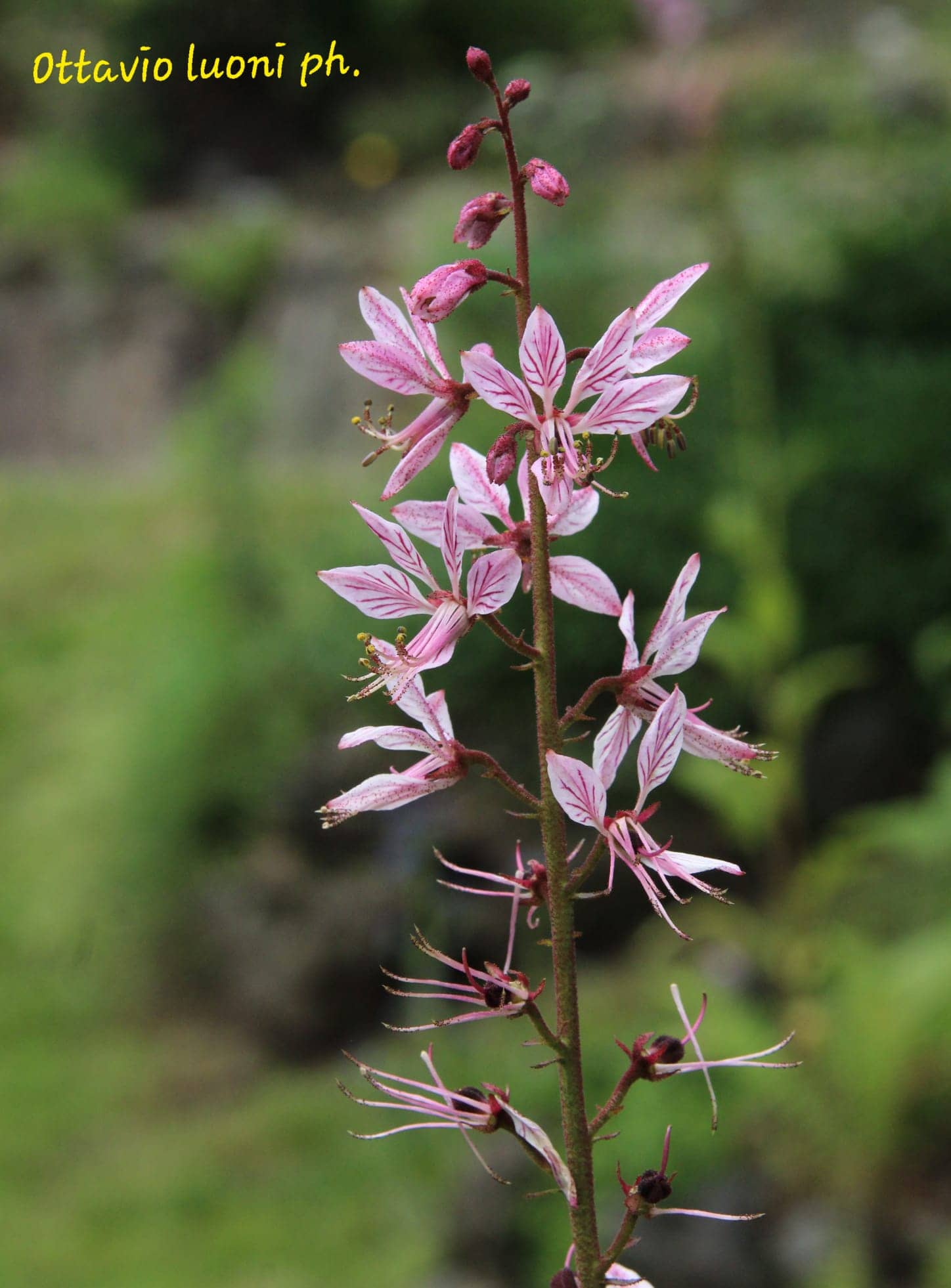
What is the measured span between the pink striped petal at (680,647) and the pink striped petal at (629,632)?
2 centimetres

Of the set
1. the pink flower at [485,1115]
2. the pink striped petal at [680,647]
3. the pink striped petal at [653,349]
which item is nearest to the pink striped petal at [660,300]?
the pink striped petal at [653,349]

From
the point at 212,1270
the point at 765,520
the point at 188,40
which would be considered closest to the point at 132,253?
the point at 188,40

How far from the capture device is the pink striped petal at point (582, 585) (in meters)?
1.14

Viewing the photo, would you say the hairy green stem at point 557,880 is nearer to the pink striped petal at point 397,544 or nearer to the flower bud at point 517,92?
the flower bud at point 517,92

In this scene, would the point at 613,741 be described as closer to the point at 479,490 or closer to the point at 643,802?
the point at 643,802

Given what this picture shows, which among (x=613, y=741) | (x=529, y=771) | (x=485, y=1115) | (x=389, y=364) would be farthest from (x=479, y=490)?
(x=529, y=771)

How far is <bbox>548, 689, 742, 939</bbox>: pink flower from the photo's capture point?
0.97 m

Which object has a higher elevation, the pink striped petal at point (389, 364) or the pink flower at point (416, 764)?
the pink striped petal at point (389, 364)

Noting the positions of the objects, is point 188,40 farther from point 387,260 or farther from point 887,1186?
point 887,1186

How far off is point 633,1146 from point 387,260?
9.50 m

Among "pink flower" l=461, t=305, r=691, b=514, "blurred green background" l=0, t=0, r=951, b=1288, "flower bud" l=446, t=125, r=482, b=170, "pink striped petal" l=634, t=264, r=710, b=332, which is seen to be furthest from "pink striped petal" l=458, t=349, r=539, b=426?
"blurred green background" l=0, t=0, r=951, b=1288

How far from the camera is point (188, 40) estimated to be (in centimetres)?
1190

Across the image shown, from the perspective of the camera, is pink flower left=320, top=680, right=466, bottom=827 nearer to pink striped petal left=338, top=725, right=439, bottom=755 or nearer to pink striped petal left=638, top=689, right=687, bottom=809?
pink striped petal left=338, top=725, right=439, bottom=755

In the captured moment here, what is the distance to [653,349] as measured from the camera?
105 cm
